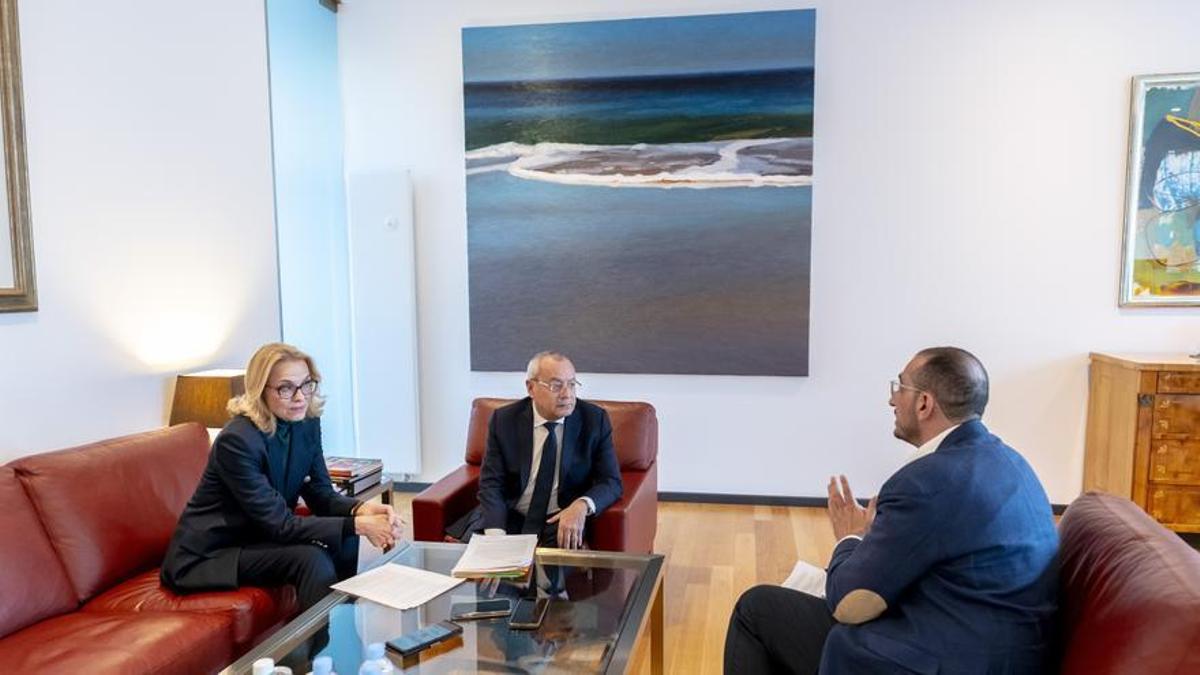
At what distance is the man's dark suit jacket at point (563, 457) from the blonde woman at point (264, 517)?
42cm

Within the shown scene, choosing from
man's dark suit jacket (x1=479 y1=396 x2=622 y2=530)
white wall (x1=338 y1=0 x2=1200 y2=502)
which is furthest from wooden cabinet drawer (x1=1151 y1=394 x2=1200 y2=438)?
man's dark suit jacket (x1=479 y1=396 x2=622 y2=530)

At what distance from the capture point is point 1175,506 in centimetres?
337

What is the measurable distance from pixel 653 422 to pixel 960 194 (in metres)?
2.15

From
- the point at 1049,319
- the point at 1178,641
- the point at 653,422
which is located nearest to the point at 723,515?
the point at 653,422

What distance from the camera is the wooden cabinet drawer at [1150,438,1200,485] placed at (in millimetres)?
3334

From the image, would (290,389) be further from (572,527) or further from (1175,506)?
A: (1175,506)

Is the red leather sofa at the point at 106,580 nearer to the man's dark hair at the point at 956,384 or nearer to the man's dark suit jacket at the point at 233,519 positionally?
the man's dark suit jacket at the point at 233,519

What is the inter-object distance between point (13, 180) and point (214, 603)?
4.95 ft

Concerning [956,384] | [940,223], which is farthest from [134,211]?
[940,223]

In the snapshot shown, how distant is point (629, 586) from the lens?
2072 millimetres

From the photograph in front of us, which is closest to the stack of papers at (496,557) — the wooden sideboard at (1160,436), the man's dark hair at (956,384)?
the man's dark hair at (956,384)

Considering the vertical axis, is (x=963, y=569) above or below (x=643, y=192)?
below

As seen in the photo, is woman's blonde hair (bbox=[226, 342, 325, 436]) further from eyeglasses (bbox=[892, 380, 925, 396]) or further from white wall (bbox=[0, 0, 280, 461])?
eyeglasses (bbox=[892, 380, 925, 396])

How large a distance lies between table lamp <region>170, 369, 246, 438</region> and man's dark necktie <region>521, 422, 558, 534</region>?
1.27 meters
